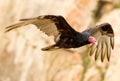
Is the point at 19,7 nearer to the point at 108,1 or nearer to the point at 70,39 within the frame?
the point at 108,1

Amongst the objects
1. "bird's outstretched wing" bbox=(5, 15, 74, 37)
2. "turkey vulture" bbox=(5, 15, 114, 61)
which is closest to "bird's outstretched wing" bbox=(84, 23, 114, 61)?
"turkey vulture" bbox=(5, 15, 114, 61)

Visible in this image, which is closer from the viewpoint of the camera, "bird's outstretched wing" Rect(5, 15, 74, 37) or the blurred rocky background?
"bird's outstretched wing" Rect(5, 15, 74, 37)

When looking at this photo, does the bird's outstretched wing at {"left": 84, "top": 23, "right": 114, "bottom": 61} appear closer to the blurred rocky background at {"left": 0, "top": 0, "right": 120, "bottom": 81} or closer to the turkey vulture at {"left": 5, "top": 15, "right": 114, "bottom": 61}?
the turkey vulture at {"left": 5, "top": 15, "right": 114, "bottom": 61}

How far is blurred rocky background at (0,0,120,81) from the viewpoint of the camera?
627 inches

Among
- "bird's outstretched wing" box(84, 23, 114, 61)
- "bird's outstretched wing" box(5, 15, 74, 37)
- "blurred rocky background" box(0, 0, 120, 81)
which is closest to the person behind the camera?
"bird's outstretched wing" box(5, 15, 74, 37)

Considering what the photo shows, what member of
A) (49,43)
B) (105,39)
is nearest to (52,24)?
(105,39)

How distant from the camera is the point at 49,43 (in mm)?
16484

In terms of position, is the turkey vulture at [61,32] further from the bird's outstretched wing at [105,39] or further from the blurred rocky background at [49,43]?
the blurred rocky background at [49,43]

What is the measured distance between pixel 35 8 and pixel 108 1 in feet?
6.06

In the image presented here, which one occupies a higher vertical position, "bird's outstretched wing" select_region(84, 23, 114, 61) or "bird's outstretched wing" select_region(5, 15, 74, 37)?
"bird's outstretched wing" select_region(5, 15, 74, 37)

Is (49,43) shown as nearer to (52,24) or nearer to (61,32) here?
(61,32)

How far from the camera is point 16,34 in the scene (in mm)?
16938

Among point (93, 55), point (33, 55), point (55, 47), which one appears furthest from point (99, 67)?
point (55, 47)

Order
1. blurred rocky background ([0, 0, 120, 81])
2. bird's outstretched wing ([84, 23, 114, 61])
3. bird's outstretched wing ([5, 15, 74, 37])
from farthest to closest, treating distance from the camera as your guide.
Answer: blurred rocky background ([0, 0, 120, 81]) < bird's outstretched wing ([84, 23, 114, 61]) < bird's outstretched wing ([5, 15, 74, 37])
